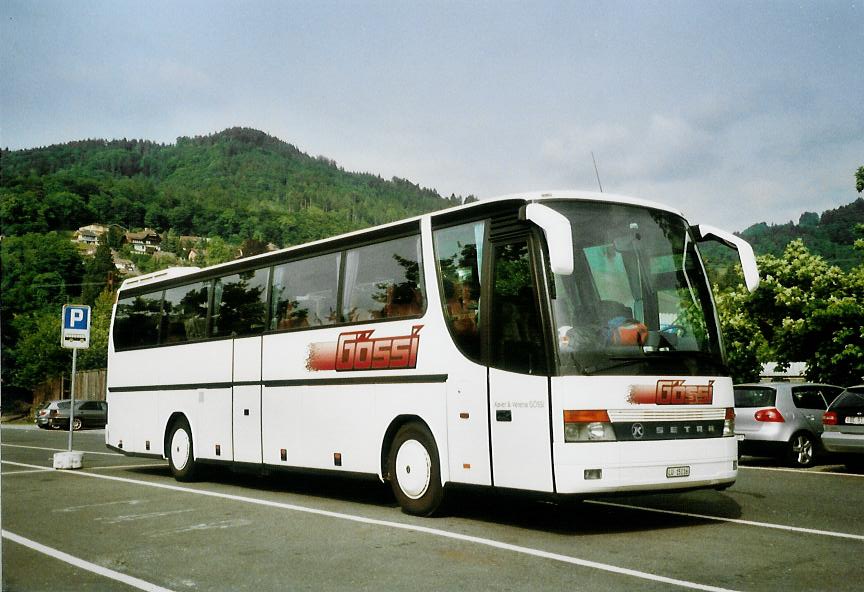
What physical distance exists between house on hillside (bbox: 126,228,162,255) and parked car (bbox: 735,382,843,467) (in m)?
140

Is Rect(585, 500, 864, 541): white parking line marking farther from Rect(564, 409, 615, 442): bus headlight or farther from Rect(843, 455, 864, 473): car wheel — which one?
Rect(843, 455, 864, 473): car wheel

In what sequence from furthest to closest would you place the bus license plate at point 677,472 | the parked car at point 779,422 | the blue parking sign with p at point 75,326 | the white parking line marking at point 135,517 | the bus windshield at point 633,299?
the blue parking sign with p at point 75,326
the parked car at point 779,422
the white parking line marking at point 135,517
the bus license plate at point 677,472
the bus windshield at point 633,299

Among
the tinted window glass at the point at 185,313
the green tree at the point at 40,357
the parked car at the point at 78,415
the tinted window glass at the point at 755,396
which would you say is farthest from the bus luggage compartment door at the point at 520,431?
the green tree at the point at 40,357

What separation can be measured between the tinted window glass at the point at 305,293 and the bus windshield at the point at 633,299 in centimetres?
408

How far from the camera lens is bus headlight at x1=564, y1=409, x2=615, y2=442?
8375mm

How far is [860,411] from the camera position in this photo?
1484 centimetres

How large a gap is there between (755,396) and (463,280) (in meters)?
9.23

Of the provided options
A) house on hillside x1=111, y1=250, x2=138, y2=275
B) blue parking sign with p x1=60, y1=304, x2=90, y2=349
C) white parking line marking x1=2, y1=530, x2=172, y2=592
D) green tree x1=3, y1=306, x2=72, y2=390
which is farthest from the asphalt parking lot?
house on hillside x1=111, y1=250, x2=138, y2=275

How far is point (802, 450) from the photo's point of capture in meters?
16.5

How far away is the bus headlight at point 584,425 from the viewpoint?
8.38 m

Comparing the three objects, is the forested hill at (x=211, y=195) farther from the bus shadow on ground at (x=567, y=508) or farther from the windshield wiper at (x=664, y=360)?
the windshield wiper at (x=664, y=360)

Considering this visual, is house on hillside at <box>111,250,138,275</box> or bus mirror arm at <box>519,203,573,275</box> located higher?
house on hillside at <box>111,250,138,275</box>

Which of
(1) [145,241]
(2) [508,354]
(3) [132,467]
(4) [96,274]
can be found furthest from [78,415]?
(1) [145,241]

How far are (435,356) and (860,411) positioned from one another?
8.58 metres
